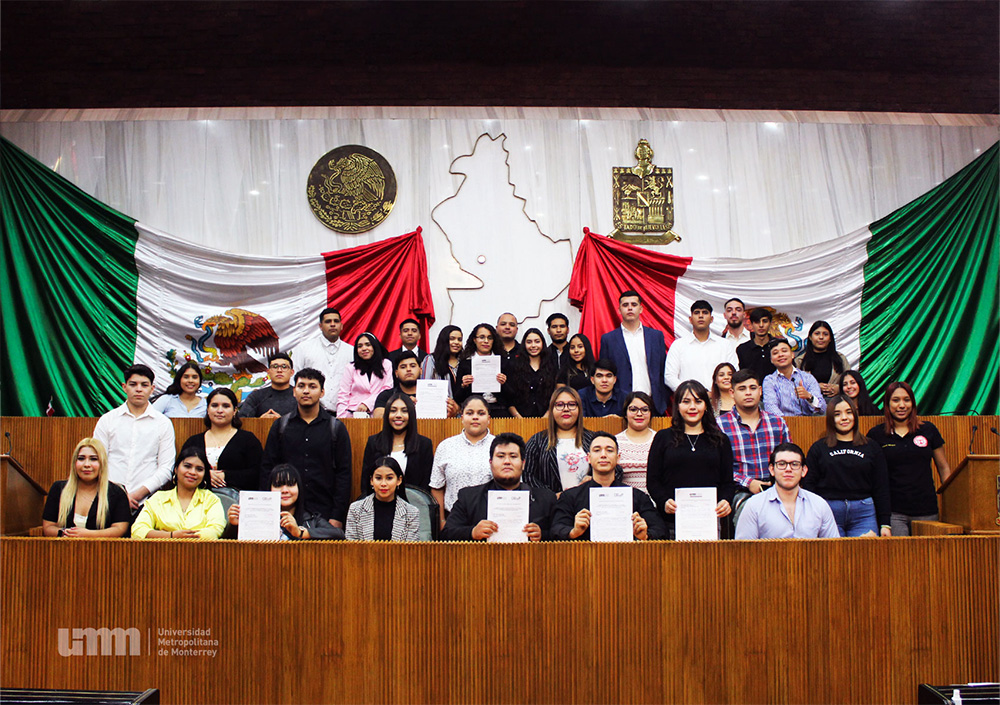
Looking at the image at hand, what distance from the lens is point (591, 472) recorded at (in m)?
3.76

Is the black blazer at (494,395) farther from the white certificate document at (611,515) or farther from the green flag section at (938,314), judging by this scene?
the green flag section at (938,314)

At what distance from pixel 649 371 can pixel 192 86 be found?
4.59 meters

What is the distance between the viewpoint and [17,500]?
399 cm

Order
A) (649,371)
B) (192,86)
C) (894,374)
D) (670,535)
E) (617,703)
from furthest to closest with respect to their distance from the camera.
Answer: (192,86) → (894,374) → (649,371) → (670,535) → (617,703)

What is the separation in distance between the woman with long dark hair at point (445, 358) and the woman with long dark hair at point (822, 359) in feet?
7.84

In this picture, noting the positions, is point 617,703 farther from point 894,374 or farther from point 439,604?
point 894,374

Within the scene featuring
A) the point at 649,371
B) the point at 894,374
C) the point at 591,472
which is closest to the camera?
the point at 591,472

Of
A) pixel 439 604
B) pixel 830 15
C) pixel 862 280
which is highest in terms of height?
pixel 830 15

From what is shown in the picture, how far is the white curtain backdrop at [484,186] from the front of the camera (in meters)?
6.66

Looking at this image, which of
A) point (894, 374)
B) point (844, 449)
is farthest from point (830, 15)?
point (844, 449)

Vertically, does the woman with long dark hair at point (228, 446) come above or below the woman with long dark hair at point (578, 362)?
below

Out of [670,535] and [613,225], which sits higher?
[613,225]

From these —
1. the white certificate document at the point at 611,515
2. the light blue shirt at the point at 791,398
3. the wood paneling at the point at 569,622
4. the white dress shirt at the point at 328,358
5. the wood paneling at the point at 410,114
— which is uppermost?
the wood paneling at the point at 410,114

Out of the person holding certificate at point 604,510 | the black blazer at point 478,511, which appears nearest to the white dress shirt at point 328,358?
the black blazer at point 478,511
